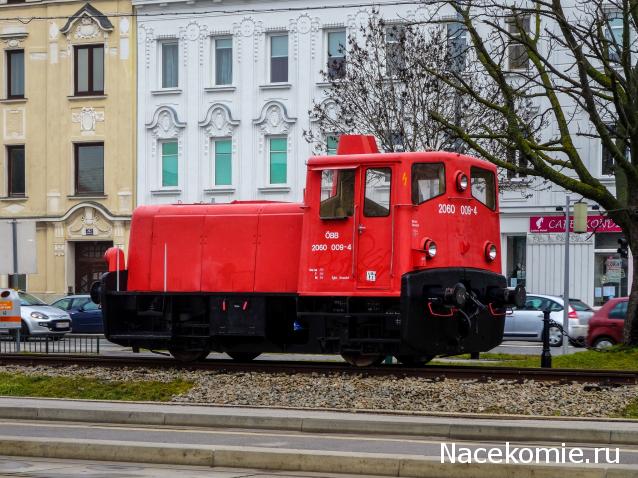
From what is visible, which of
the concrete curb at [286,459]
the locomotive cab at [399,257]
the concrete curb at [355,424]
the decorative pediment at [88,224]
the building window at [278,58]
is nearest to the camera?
the concrete curb at [286,459]

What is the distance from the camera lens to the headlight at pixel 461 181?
20.3 metres

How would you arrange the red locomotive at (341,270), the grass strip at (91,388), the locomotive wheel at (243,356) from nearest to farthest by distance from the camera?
the grass strip at (91,388) < the red locomotive at (341,270) < the locomotive wheel at (243,356)

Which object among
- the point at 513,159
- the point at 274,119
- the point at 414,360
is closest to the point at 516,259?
the point at 274,119

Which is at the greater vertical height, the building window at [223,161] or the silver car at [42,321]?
the building window at [223,161]

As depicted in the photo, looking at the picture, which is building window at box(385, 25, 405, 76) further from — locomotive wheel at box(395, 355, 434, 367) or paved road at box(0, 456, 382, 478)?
paved road at box(0, 456, 382, 478)

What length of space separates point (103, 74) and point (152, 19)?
8.92ft

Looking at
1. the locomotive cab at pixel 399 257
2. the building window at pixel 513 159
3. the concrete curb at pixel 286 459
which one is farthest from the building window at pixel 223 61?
the concrete curb at pixel 286 459

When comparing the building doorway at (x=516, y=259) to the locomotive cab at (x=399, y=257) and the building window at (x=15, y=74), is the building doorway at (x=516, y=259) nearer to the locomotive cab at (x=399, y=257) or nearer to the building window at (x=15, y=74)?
the building window at (x=15, y=74)

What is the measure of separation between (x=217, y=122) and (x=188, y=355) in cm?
2493

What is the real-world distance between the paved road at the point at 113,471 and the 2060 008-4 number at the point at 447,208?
8872mm

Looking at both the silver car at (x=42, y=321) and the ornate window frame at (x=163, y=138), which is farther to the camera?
the ornate window frame at (x=163, y=138)

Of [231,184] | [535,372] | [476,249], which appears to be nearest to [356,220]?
[476,249]

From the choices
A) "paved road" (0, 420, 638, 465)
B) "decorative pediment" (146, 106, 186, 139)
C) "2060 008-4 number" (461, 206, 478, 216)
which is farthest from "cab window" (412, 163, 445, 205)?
"decorative pediment" (146, 106, 186, 139)

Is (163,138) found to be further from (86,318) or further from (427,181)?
(427,181)
